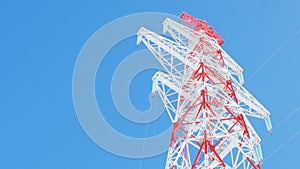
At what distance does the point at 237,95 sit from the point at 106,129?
901 centimetres

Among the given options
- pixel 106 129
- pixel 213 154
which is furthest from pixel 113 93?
pixel 213 154

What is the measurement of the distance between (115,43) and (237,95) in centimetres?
1154

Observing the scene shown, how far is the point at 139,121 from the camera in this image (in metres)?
23.8

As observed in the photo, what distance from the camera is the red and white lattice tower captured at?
15.1 meters

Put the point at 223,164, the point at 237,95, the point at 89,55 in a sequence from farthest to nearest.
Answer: the point at 89,55 → the point at 237,95 → the point at 223,164

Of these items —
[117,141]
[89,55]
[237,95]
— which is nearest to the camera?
[237,95]

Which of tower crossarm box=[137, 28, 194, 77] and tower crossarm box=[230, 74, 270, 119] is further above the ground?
tower crossarm box=[137, 28, 194, 77]

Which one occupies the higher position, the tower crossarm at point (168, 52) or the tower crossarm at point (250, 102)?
the tower crossarm at point (168, 52)

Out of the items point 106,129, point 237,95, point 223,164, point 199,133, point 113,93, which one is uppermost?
point 113,93

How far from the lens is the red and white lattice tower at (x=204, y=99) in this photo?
15.1 meters

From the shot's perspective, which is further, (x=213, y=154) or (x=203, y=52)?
(x=203, y=52)

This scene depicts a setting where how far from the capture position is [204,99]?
15094 millimetres

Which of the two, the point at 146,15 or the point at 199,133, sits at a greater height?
the point at 146,15

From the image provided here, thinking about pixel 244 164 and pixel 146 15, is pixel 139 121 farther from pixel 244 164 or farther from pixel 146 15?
pixel 244 164
